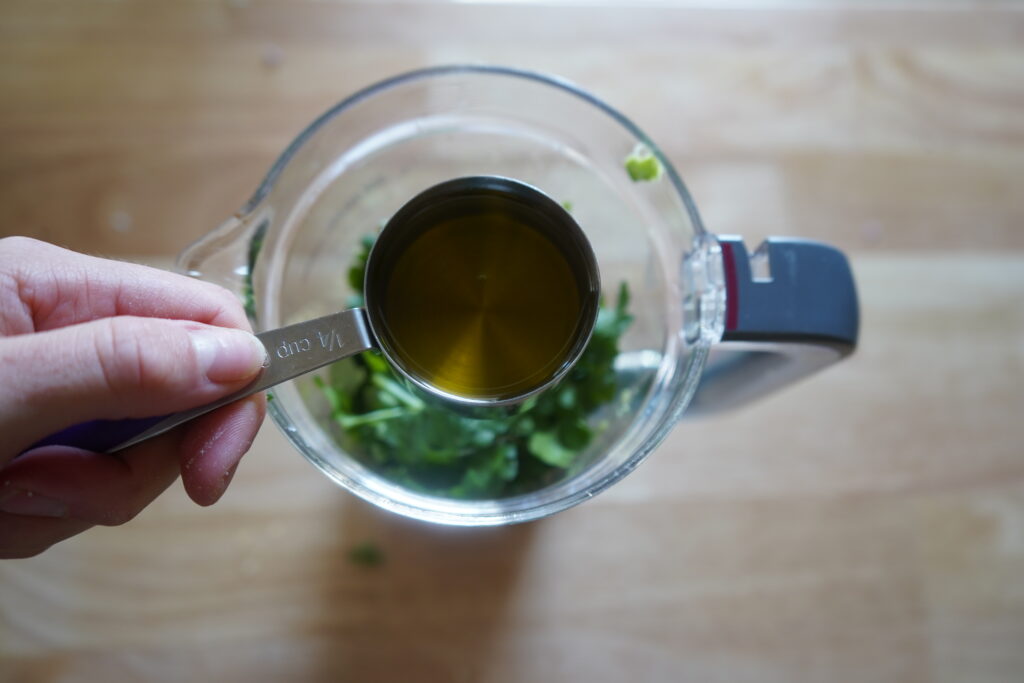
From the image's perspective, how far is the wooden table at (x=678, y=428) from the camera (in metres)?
1.11

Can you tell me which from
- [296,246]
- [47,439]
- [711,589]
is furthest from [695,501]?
[47,439]

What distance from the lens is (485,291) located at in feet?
2.82

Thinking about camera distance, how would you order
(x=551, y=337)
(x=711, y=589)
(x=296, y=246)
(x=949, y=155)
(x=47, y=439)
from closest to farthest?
(x=47, y=439)
(x=551, y=337)
(x=296, y=246)
(x=711, y=589)
(x=949, y=155)

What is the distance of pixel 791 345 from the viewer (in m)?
0.79

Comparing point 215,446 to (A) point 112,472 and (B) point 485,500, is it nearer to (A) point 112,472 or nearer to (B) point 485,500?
(A) point 112,472

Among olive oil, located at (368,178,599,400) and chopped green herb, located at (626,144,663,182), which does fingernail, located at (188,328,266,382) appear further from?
chopped green herb, located at (626,144,663,182)

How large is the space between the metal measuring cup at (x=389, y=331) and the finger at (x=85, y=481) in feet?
0.21

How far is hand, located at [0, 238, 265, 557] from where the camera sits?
646 millimetres

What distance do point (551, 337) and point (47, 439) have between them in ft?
1.82

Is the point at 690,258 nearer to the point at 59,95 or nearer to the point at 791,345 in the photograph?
the point at 791,345

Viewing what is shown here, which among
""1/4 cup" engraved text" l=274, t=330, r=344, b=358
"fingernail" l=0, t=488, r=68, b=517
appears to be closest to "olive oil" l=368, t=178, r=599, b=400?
""1/4 cup" engraved text" l=274, t=330, r=344, b=358

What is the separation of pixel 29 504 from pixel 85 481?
0.07 m

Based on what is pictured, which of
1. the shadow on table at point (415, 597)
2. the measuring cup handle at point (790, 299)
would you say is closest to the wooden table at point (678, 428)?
the shadow on table at point (415, 597)

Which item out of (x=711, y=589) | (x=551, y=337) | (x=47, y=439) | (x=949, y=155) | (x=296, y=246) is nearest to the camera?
(x=47, y=439)
